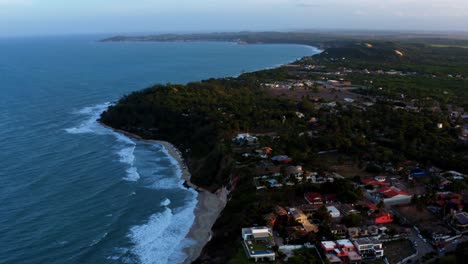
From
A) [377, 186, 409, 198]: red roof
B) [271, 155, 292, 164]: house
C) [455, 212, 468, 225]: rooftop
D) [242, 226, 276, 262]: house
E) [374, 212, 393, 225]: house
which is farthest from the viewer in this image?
[271, 155, 292, 164]: house

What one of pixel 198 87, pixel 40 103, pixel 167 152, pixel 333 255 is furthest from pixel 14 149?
pixel 333 255

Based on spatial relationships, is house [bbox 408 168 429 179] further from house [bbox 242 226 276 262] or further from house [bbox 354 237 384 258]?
house [bbox 242 226 276 262]

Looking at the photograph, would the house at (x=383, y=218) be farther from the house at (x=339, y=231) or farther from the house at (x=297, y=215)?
the house at (x=297, y=215)

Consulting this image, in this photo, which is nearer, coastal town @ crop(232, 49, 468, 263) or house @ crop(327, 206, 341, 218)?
coastal town @ crop(232, 49, 468, 263)

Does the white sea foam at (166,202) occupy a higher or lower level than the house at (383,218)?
lower

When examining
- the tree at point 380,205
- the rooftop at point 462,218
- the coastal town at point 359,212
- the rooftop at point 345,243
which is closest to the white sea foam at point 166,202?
the coastal town at point 359,212

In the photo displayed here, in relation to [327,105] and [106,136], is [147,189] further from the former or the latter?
[327,105]

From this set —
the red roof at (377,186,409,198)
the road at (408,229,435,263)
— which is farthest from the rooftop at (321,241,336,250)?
the red roof at (377,186,409,198)
